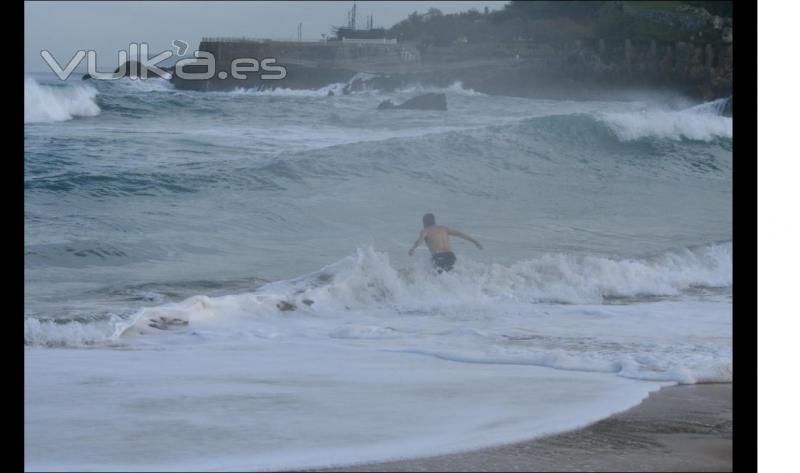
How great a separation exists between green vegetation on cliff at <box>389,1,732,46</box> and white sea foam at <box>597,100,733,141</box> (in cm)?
100

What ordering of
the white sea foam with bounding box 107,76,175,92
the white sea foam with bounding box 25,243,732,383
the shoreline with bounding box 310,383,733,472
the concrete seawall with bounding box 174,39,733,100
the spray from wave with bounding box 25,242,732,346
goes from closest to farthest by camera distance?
the shoreline with bounding box 310,383,733,472
the white sea foam with bounding box 25,243,732,383
the spray from wave with bounding box 25,242,732,346
the white sea foam with bounding box 107,76,175,92
the concrete seawall with bounding box 174,39,733,100

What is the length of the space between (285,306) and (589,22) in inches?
286

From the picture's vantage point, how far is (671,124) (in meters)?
10.4

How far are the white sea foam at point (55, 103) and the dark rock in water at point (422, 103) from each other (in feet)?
7.80

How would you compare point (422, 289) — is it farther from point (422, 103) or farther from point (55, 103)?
point (422, 103)

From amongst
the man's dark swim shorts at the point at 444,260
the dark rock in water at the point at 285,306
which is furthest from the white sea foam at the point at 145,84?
the dark rock in water at the point at 285,306

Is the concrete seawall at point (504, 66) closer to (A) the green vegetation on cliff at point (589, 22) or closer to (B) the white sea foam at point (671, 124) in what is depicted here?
(A) the green vegetation on cliff at point (589, 22)

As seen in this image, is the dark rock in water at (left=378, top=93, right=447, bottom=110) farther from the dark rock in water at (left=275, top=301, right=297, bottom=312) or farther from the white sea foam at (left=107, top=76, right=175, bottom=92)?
the dark rock in water at (left=275, top=301, right=297, bottom=312)

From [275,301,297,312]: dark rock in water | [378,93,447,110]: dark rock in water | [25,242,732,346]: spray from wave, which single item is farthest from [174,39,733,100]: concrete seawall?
[275,301,297,312]: dark rock in water

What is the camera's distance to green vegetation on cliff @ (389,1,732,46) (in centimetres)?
921

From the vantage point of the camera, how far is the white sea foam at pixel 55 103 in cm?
770

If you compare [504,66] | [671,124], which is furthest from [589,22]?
[671,124]
